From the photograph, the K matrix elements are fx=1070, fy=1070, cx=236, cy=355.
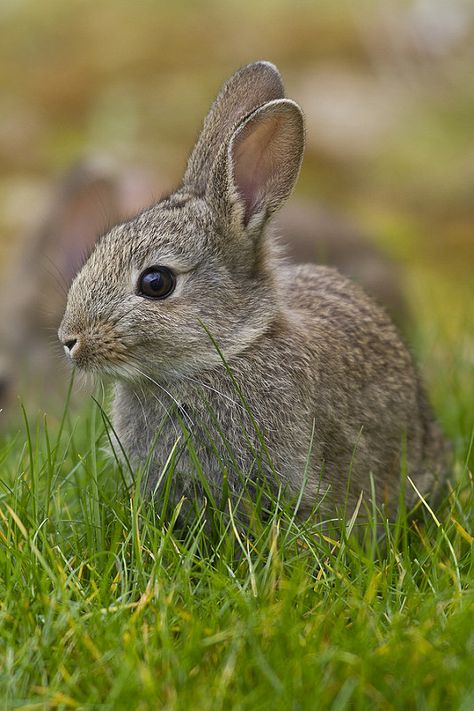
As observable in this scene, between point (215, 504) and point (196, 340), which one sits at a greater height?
point (196, 340)

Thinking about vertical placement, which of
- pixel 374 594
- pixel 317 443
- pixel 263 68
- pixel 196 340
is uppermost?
pixel 263 68

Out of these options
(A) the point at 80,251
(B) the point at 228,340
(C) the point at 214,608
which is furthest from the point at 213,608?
(A) the point at 80,251

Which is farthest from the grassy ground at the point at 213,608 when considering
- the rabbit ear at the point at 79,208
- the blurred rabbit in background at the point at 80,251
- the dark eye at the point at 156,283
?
the rabbit ear at the point at 79,208

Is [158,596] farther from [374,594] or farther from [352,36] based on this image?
[352,36]

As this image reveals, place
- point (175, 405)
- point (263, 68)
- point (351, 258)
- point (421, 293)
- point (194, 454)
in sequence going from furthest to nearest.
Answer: point (421, 293), point (351, 258), point (263, 68), point (175, 405), point (194, 454)

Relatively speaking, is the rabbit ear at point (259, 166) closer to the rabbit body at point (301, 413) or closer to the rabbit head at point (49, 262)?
→ the rabbit body at point (301, 413)

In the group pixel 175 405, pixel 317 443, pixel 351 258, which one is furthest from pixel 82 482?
pixel 351 258

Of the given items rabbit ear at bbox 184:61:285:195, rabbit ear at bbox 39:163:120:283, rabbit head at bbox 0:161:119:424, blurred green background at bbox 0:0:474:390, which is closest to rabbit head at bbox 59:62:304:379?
rabbit ear at bbox 184:61:285:195
